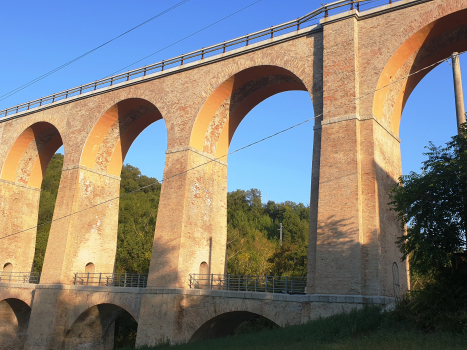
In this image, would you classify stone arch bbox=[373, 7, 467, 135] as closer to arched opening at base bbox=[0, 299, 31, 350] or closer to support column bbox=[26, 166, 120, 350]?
support column bbox=[26, 166, 120, 350]

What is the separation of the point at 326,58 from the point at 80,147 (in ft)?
41.3

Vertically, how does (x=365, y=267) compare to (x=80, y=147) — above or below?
below

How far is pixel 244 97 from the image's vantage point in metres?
19.8

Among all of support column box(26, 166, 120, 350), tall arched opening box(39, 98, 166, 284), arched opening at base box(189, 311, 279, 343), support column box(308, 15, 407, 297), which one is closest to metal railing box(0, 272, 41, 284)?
support column box(26, 166, 120, 350)

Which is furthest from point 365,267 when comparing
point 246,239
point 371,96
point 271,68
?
point 246,239

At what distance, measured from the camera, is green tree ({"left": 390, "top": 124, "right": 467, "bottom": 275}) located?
36.9 feet

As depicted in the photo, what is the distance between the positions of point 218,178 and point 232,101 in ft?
11.0

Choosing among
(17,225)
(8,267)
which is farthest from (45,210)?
(8,267)

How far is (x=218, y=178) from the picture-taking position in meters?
20.0

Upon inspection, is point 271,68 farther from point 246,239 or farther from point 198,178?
point 246,239

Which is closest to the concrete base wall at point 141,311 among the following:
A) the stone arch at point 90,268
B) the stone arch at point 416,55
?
the stone arch at point 90,268

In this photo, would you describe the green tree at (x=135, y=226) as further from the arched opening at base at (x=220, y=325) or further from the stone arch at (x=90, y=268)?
the arched opening at base at (x=220, y=325)

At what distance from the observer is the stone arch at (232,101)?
18.5m

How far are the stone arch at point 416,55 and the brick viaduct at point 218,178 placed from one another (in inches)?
2.0
